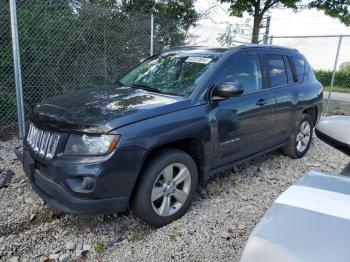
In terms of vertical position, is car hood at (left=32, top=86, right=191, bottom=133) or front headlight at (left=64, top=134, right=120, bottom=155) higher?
car hood at (left=32, top=86, right=191, bottom=133)

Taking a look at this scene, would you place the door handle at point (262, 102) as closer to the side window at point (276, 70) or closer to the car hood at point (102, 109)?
the side window at point (276, 70)

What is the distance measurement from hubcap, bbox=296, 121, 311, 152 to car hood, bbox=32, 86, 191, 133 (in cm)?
277

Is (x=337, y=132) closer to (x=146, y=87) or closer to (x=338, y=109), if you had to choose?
(x=146, y=87)

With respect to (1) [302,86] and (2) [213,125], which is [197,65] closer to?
(2) [213,125]

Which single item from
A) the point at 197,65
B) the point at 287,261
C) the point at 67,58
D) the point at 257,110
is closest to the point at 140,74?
the point at 197,65

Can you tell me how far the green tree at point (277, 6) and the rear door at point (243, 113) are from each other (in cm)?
688

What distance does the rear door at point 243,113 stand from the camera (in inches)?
137

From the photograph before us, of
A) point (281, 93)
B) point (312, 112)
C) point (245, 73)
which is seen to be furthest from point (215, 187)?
point (312, 112)

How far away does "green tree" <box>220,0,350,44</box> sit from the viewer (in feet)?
33.3

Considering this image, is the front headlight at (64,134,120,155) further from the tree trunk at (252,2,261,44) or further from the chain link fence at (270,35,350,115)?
the chain link fence at (270,35,350,115)

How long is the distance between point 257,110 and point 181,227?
1.70 metres

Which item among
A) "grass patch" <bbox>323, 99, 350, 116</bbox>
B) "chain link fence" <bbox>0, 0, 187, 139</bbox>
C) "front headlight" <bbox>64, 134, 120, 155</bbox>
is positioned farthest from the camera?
"grass patch" <bbox>323, 99, 350, 116</bbox>

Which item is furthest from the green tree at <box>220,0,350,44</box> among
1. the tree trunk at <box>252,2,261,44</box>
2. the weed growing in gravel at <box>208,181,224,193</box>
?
the weed growing in gravel at <box>208,181,224,193</box>

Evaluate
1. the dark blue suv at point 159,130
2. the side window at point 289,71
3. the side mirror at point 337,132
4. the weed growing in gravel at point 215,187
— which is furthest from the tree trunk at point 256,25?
the side mirror at point 337,132
